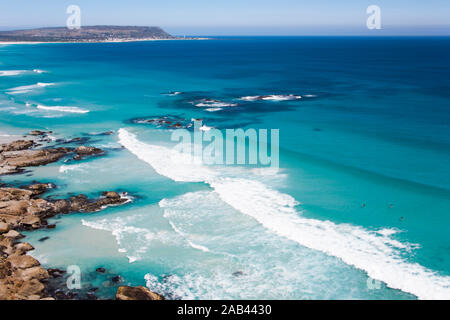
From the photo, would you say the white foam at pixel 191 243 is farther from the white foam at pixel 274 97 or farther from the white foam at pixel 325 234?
the white foam at pixel 274 97

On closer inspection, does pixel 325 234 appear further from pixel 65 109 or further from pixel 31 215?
pixel 65 109

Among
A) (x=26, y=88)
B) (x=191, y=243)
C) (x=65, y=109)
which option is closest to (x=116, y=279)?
(x=191, y=243)

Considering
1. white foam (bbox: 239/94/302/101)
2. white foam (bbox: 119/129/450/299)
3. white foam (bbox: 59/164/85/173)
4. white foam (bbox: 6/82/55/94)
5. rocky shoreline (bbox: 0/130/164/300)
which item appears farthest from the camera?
white foam (bbox: 6/82/55/94)

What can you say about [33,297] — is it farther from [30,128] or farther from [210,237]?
[30,128]

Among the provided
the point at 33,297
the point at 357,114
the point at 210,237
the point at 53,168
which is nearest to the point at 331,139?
the point at 357,114

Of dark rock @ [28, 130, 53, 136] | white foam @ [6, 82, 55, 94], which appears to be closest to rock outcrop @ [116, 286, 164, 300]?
dark rock @ [28, 130, 53, 136]

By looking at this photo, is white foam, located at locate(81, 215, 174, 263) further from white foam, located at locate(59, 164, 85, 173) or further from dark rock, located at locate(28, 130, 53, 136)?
dark rock, located at locate(28, 130, 53, 136)

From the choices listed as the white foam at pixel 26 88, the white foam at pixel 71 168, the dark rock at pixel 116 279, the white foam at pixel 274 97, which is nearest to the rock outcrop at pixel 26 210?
the white foam at pixel 71 168
